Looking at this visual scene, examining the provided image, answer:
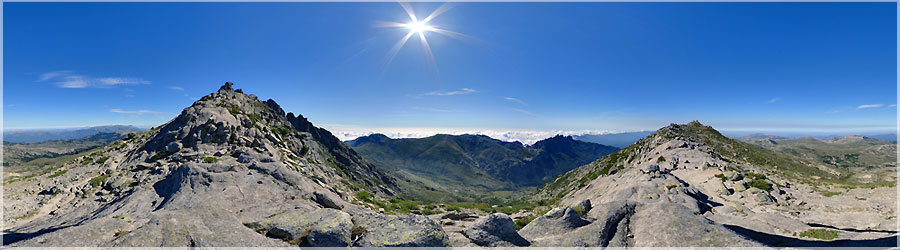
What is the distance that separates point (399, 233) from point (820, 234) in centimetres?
3141

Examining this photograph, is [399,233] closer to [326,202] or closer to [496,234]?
[496,234]

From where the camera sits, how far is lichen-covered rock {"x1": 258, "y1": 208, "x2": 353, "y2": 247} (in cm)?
2028

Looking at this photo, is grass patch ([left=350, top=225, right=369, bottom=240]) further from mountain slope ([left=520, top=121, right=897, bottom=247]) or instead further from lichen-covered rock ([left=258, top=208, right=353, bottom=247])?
mountain slope ([left=520, top=121, right=897, bottom=247])

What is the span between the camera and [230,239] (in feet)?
64.6

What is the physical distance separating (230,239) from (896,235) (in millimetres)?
46560

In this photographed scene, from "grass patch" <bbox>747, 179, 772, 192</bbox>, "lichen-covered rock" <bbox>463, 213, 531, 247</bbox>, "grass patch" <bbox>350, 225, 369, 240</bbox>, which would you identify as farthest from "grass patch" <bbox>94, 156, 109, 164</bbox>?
"grass patch" <bbox>747, 179, 772, 192</bbox>

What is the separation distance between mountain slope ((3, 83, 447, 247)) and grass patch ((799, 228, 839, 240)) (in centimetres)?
2759

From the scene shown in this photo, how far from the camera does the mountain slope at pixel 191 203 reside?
19.5 m

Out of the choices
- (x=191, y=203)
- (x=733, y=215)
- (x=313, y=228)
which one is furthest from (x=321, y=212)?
(x=733, y=215)

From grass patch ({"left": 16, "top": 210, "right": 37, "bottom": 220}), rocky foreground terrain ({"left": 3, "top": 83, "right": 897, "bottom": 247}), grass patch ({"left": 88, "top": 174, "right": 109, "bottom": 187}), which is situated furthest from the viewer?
grass patch ({"left": 88, "top": 174, "right": 109, "bottom": 187})

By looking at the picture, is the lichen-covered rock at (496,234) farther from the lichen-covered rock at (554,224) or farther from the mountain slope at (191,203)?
the mountain slope at (191,203)

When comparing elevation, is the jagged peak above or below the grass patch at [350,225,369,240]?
above

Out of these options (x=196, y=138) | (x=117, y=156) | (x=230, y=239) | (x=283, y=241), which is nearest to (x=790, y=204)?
(x=283, y=241)

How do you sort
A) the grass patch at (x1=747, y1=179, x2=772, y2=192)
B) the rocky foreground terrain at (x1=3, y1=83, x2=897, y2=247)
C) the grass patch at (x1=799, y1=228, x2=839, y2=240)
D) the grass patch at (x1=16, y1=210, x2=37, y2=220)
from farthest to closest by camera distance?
the grass patch at (x1=747, y1=179, x2=772, y2=192) < the grass patch at (x1=16, y1=210, x2=37, y2=220) < the grass patch at (x1=799, y1=228, x2=839, y2=240) < the rocky foreground terrain at (x1=3, y1=83, x2=897, y2=247)
